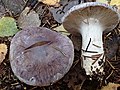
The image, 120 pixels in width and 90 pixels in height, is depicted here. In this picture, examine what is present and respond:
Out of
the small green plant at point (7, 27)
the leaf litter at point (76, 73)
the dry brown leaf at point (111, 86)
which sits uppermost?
the small green plant at point (7, 27)

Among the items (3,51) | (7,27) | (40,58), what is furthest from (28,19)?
(40,58)

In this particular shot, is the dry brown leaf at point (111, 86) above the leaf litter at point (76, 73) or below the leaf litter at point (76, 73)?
below

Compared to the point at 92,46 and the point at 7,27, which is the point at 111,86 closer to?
the point at 92,46

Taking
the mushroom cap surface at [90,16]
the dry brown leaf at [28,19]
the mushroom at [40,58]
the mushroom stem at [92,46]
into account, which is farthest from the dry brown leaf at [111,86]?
the dry brown leaf at [28,19]

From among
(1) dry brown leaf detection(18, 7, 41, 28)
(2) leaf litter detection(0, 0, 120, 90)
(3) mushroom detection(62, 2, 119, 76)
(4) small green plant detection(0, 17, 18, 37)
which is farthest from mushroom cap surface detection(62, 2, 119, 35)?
(4) small green plant detection(0, 17, 18, 37)

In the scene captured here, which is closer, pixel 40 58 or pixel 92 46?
pixel 40 58

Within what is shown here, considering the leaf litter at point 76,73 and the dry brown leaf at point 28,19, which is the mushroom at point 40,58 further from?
the dry brown leaf at point 28,19

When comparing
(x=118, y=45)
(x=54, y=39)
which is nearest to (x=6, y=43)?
(x=54, y=39)

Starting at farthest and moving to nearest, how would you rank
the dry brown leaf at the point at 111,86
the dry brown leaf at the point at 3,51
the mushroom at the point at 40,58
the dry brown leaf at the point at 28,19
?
the dry brown leaf at the point at 28,19 → the dry brown leaf at the point at 3,51 → the dry brown leaf at the point at 111,86 → the mushroom at the point at 40,58
